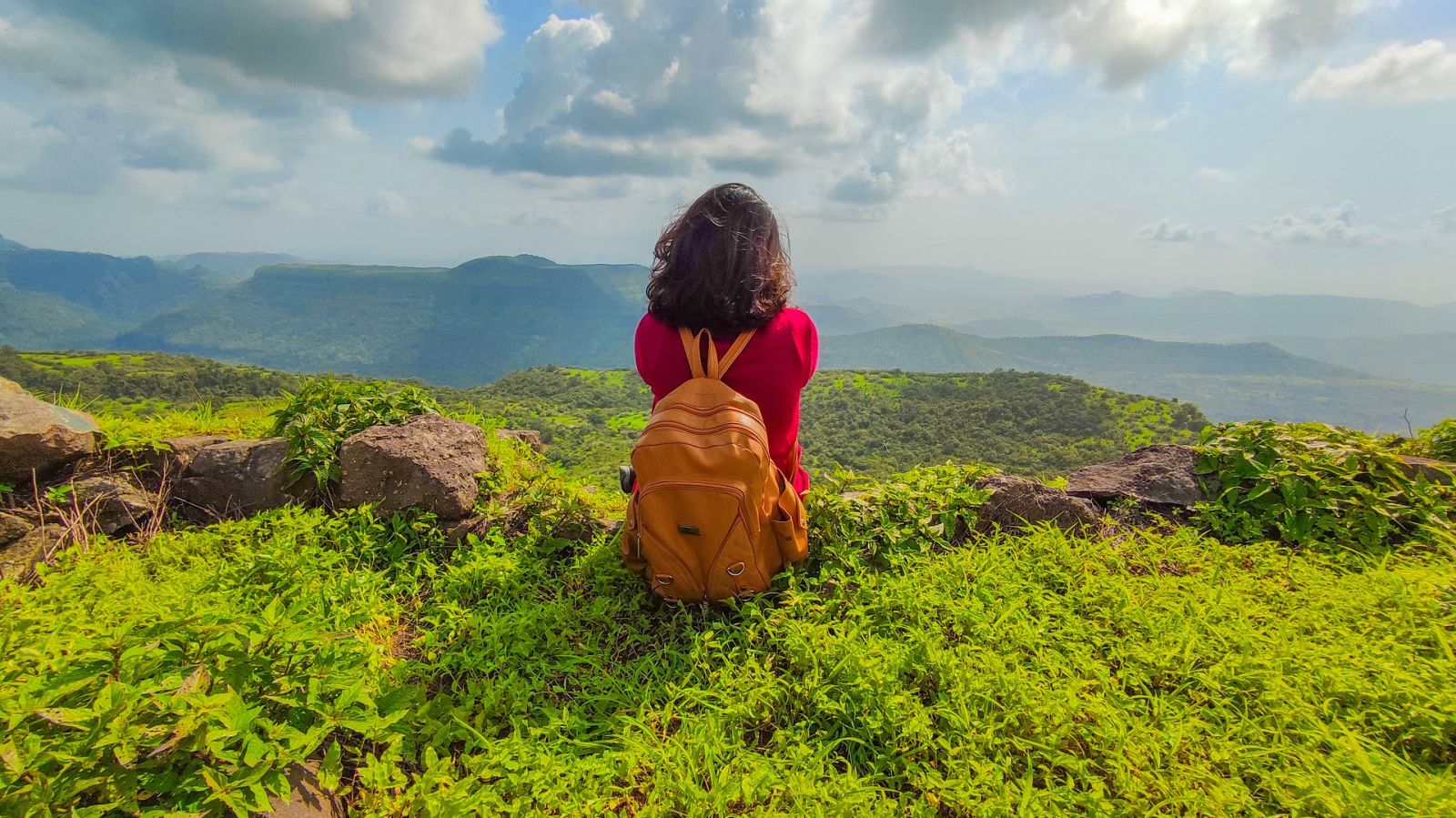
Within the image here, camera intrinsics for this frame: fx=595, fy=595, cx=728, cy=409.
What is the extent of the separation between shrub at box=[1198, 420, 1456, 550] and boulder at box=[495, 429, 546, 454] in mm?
5543

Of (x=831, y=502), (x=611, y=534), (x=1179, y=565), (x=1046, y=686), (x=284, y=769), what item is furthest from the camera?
(x=611, y=534)

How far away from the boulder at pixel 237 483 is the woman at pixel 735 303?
→ 2.82 meters

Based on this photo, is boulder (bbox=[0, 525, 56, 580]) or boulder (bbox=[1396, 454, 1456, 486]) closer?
boulder (bbox=[0, 525, 56, 580])

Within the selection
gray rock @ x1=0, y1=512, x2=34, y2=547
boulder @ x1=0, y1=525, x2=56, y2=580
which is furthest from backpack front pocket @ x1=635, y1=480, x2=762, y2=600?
gray rock @ x1=0, y1=512, x2=34, y2=547

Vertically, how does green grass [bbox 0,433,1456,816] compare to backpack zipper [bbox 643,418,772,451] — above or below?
below

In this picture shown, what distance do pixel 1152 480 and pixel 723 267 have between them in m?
3.75

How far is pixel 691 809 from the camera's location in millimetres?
2109

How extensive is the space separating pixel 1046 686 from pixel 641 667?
1.89 m

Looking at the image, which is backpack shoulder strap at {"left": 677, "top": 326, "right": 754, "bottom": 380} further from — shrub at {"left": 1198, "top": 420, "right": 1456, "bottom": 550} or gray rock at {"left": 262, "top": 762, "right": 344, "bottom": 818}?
shrub at {"left": 1198, "top": 420, "right": 1456, "bottom": 550}

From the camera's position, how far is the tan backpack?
3133mm

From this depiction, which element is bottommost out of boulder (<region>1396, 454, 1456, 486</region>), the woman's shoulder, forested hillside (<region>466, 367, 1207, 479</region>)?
forested hillside (<region>466, 367, 1207, 479</region>)

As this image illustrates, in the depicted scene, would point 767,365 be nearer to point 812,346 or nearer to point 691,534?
point 812,346

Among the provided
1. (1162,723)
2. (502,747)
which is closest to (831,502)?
(1162,723)

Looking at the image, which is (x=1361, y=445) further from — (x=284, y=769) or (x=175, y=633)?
(x=175, y=633)
